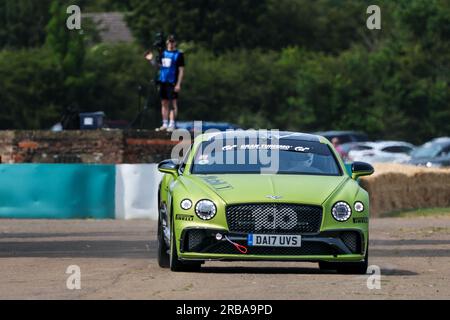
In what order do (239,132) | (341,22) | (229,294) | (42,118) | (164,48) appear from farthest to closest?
(341,22)
(42,118)
(164,48)
(239,132)
(229,294)

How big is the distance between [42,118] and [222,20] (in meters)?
23.7

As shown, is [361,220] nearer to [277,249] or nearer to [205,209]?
[277,249]

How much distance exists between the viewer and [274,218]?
50.2 feet

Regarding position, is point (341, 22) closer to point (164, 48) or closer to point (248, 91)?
point (248, 91)

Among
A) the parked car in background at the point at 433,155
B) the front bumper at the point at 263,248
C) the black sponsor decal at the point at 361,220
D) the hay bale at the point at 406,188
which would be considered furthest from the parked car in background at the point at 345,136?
the front bumper at the point at 263,248

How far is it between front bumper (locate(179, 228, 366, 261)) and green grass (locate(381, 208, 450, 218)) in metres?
17.7

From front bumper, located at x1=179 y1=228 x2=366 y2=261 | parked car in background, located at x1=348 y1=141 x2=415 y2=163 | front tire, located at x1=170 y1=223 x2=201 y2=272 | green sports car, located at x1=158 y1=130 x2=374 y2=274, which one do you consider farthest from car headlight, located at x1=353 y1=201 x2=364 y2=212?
parked car in background, located at x1=348 y1=141 x2=415 y2=163

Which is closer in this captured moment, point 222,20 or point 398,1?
point 398,1

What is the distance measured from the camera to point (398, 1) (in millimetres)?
79375

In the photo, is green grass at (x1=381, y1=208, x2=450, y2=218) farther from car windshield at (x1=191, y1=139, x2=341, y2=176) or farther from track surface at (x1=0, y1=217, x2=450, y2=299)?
car windshield at (x1=191, y1=139, x2=341, y2=176)

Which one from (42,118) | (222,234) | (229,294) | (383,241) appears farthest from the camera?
(42,118)

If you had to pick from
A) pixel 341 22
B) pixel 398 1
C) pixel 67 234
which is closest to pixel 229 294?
pixel 67 234

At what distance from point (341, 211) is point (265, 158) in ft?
4.68

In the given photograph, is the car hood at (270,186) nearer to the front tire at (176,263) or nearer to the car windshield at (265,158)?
the car windshield at (265,158)
